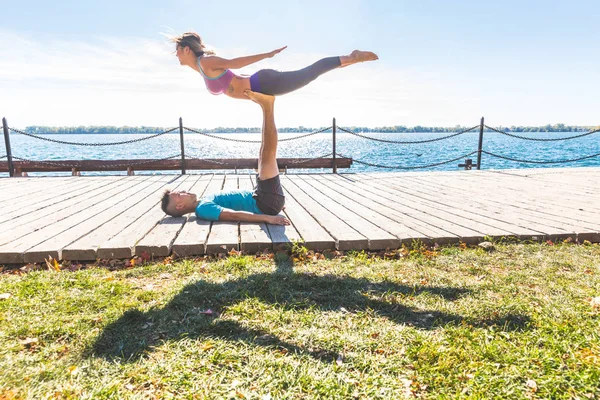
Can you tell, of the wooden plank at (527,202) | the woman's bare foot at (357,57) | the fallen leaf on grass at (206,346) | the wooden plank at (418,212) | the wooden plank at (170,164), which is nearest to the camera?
the fallen leaf on grass at (206,346)

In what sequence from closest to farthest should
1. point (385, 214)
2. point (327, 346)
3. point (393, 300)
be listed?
point (327, 346)
point (393, 300)
point (385, 214)

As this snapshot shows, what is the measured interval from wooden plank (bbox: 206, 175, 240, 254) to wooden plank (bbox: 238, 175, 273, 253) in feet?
0.22

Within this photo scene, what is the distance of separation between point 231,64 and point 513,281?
3.27 meters

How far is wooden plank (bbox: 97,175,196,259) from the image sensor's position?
344cm

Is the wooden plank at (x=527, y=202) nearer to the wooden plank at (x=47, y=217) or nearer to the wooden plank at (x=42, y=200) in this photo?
the wooden plank at (x=47, y=217)

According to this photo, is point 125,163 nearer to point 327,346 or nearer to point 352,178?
point 352,178

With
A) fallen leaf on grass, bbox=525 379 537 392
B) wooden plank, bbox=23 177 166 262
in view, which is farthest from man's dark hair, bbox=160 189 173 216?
fallen leaf on grass, bbox=525 379 537 392

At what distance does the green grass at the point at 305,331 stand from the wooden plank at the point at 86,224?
268 millimetres

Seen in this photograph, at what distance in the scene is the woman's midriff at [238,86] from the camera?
4051 millimetres

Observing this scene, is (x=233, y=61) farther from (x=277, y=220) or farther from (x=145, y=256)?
(x=145, y=256)

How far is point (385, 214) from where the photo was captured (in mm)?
4918

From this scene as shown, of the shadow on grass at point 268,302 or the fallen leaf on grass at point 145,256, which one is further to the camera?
the fallen leaf on grass at point 145,256

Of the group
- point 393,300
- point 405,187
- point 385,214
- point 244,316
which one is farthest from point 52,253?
point 405,187

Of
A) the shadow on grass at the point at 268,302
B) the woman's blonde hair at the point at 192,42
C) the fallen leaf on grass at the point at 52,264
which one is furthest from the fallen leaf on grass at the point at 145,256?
the woman's blonde hair at the point at 192,42
